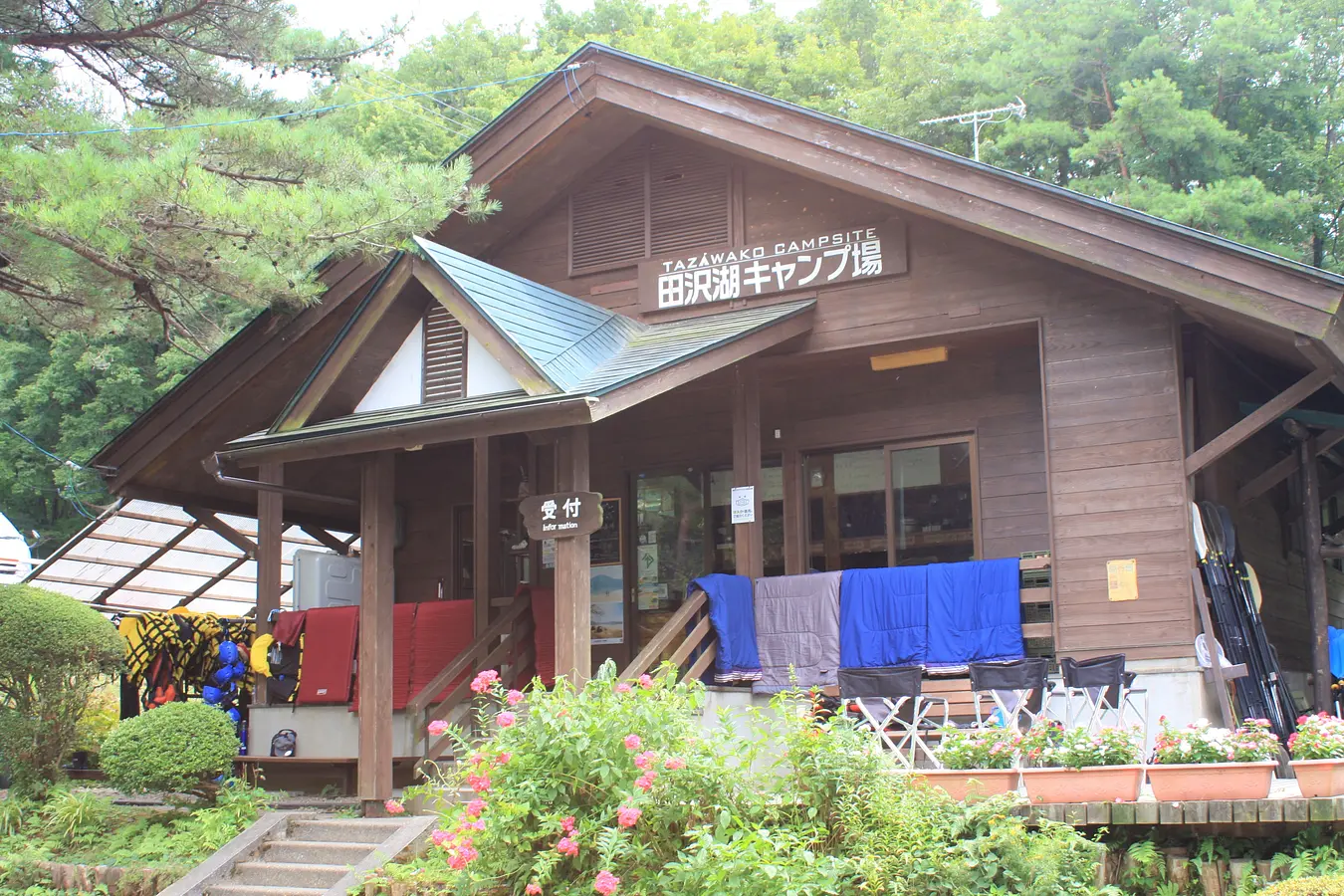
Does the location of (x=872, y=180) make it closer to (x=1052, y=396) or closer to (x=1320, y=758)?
(x=1052, y=396)

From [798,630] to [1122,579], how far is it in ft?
8.84

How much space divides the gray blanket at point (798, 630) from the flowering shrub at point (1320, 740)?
4.28 metres

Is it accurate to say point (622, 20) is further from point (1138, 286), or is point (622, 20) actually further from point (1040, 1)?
point (1138, 286)

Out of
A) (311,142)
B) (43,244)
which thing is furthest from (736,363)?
(43,244)

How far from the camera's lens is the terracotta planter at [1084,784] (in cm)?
808

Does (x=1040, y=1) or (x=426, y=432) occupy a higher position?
(x=1040, y=1)

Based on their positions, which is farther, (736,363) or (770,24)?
(770,24)

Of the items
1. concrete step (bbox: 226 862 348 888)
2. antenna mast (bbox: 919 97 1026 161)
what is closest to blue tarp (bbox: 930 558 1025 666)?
concrete step (bbox: 226 862 348 888)

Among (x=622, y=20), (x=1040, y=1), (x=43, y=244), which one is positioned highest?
(x=622, y=20)

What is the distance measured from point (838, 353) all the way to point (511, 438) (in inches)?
167

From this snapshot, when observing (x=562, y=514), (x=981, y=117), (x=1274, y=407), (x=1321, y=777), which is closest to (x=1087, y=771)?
(x=1321, y=777)

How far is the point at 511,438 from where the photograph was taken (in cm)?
1504

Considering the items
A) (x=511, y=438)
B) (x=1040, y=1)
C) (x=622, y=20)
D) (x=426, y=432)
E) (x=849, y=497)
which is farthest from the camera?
(x=622, y=20)

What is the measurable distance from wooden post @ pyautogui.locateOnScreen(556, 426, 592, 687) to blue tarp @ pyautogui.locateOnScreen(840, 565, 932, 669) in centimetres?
262
